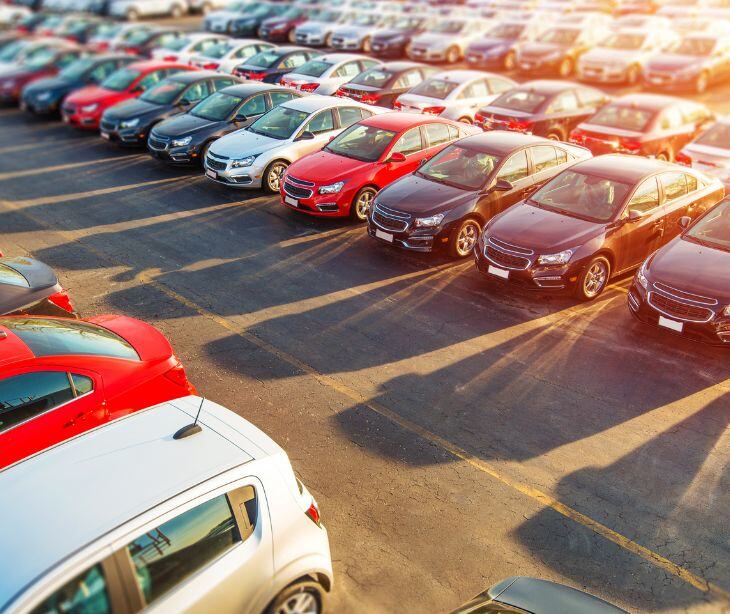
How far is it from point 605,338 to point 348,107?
8.24 m

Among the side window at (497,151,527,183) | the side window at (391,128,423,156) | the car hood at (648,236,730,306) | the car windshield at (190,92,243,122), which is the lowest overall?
the car hood at (648,236,730,306)

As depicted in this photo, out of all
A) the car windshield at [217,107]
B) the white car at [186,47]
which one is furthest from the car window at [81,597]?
the white car at [186,47]

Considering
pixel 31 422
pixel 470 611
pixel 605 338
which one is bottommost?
pixel 605 338

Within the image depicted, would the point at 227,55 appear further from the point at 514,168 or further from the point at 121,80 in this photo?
the point at 514,168

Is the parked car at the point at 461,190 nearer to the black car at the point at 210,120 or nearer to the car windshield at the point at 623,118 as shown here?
the car windshield at the point at 623,118

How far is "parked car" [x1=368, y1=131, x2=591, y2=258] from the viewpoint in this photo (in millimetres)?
11461

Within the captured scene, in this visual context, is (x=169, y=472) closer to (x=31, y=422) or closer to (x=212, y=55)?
(x=31, y=422)

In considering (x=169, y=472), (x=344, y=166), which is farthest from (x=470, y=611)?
(x=344, y=166)

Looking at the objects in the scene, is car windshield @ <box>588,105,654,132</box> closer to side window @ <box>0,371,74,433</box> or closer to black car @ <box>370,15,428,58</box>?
side window @ <box>0,371,74,433</box>

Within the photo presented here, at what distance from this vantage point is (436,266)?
38.2ft

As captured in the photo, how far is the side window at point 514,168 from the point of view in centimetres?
1212

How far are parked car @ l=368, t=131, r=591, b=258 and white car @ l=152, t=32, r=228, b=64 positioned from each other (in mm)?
15543

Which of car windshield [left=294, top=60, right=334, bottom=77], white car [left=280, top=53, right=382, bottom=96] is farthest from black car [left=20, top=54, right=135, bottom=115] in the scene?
car windshield [left=294, top=60, right=334, bottom=77]

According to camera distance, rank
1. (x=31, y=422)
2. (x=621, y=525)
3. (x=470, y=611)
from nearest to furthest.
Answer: (x=470, y=611), (x=31, y=422), (x=621, y=525)
